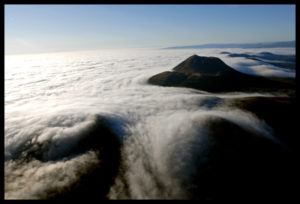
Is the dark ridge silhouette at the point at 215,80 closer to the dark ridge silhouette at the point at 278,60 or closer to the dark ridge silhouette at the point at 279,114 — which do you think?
the dark ridge silhouette at the point at 279,114

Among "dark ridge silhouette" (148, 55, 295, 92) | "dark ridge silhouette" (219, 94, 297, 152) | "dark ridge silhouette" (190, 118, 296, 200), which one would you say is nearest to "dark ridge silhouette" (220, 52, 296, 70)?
"dark ridge silhouette" (148, 55, 295, 92)

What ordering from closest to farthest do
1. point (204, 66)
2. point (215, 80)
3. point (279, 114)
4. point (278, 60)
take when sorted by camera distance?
1. point (279, 114)
2. point (215, 80)
3. point (204, 66)
4. point (278, 60)

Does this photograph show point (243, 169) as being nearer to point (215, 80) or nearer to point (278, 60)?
point (215, 80)

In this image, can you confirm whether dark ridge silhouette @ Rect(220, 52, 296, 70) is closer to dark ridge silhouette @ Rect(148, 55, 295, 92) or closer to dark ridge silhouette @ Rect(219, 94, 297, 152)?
dark ridge silhouette @ Rect(148, 55, 295, 92)

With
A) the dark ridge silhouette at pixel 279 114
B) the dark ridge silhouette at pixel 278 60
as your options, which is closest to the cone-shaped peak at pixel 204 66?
the dark ridge silhouette at pixel 279 114

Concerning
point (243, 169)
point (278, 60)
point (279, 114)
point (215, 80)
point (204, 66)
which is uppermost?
point (204, 66)

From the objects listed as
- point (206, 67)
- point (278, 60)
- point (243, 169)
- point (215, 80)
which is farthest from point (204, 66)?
point (278, 60)

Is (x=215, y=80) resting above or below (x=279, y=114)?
above
